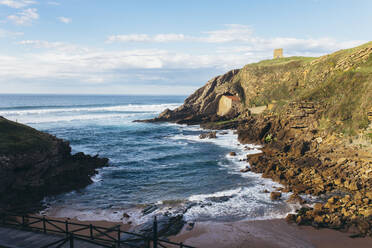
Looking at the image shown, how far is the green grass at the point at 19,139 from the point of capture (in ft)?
72.5

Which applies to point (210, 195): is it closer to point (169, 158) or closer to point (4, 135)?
point (169, 158)

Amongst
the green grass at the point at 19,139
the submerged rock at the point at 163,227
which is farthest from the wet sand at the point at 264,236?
the green grass at the point at 19,139

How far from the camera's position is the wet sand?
15.3 metres

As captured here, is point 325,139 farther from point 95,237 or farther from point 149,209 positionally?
point 95,237

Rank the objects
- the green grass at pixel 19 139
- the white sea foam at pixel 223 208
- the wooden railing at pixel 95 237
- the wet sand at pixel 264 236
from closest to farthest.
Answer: the wooden railing at pixel 95 237, the wet sand at pixel 264 236, the white sea foam at pixel 223 208, the green grass at pixel 19 139

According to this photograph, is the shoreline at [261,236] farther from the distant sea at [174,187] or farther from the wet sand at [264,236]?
the distant sea at [174,187]

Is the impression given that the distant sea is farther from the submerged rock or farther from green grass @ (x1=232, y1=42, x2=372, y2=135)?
green grass @ (x1=232, y1=42, x2=372, y2=135)

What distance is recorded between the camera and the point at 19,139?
23.8 meters

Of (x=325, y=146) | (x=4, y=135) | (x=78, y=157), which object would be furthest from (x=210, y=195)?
(x=4, y=135)

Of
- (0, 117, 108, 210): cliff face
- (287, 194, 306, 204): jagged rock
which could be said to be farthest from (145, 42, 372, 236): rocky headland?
(0, 117, 108, 210): cliff face

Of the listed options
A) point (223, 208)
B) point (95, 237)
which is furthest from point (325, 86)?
point (95, 237)

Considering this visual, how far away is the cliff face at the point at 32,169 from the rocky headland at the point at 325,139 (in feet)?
62.9

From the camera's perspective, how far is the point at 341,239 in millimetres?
15500

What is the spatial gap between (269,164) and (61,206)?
20575mm
